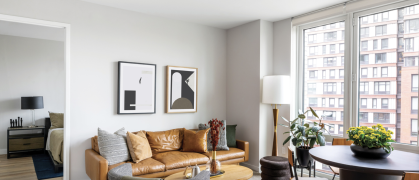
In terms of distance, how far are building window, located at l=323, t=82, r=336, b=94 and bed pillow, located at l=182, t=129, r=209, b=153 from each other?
193 centimetres

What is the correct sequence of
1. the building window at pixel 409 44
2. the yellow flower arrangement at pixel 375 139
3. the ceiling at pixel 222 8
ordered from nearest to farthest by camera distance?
the yellow flower arrangement at pixel 375 139, the building window at pixel 409 44, the ceiling at pixel 222 8

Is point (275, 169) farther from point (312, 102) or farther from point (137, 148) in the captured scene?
point (137, 148)

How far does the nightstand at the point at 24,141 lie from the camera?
200 inches

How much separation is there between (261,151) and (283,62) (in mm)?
1572

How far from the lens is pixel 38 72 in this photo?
5.62m

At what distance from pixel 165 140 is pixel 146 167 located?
781mm

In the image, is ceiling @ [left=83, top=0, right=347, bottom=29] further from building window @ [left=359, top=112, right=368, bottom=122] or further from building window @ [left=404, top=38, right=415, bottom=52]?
building window @ [left=359, top=112, right=368, bottom=122]

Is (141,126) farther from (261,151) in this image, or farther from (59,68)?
(59,68)

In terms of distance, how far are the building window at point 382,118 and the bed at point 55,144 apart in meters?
4.63

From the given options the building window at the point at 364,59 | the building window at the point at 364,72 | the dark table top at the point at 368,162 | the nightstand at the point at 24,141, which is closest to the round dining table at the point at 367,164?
the dark table top at the point at 368,162

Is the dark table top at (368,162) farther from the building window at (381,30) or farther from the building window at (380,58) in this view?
the building window at (381,30)

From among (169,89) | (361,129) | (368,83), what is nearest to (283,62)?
(368,83)

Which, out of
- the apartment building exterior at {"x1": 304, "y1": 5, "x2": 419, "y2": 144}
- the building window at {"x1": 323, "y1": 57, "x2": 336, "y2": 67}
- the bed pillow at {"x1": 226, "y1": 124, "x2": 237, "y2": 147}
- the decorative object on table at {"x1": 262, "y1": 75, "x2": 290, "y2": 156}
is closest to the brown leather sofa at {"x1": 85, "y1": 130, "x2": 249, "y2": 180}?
the bed pillow at {"x1": 226, "y1": 124, "x2": 237, "y2": 147}

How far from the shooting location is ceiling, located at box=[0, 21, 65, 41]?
4.53 m
